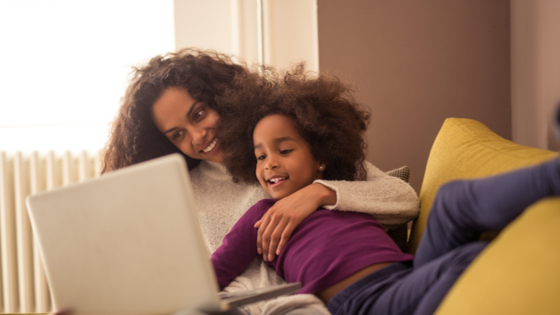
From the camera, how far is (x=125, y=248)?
0.69m

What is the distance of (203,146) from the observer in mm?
1409

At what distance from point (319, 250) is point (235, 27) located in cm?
160

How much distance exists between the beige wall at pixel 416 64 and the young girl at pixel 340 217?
20.9 inches

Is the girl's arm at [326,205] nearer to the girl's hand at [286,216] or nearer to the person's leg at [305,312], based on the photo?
the girl's hand at [286,216]

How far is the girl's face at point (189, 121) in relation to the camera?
1403 millimetres

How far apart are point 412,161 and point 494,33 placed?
62 centimetres

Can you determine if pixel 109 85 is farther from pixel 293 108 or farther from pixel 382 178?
pixel 382 178

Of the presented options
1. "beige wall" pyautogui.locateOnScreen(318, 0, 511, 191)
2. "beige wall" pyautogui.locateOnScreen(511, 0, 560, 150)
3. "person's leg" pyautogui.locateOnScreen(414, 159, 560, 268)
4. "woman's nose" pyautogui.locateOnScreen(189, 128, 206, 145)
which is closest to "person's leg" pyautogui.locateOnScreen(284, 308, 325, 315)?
"person's leg" pyautogui.locateOnScreen(414, 159, 560, 268)

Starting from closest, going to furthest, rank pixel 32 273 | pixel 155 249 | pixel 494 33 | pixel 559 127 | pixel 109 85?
pixel 559 127 < pixel 155 249 < pixel 494 33 < pixel 32 273 < pixel 109 85

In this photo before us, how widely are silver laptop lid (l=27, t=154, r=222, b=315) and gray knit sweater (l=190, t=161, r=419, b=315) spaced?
274mm

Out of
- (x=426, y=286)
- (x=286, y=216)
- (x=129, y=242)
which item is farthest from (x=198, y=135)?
(x=426, y=286)

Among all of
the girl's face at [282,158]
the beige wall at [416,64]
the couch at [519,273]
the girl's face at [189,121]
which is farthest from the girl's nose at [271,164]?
the beige wall at [416,64]

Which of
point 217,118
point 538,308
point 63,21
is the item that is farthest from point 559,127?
point 63,21

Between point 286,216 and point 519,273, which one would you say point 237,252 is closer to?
point 286,216
